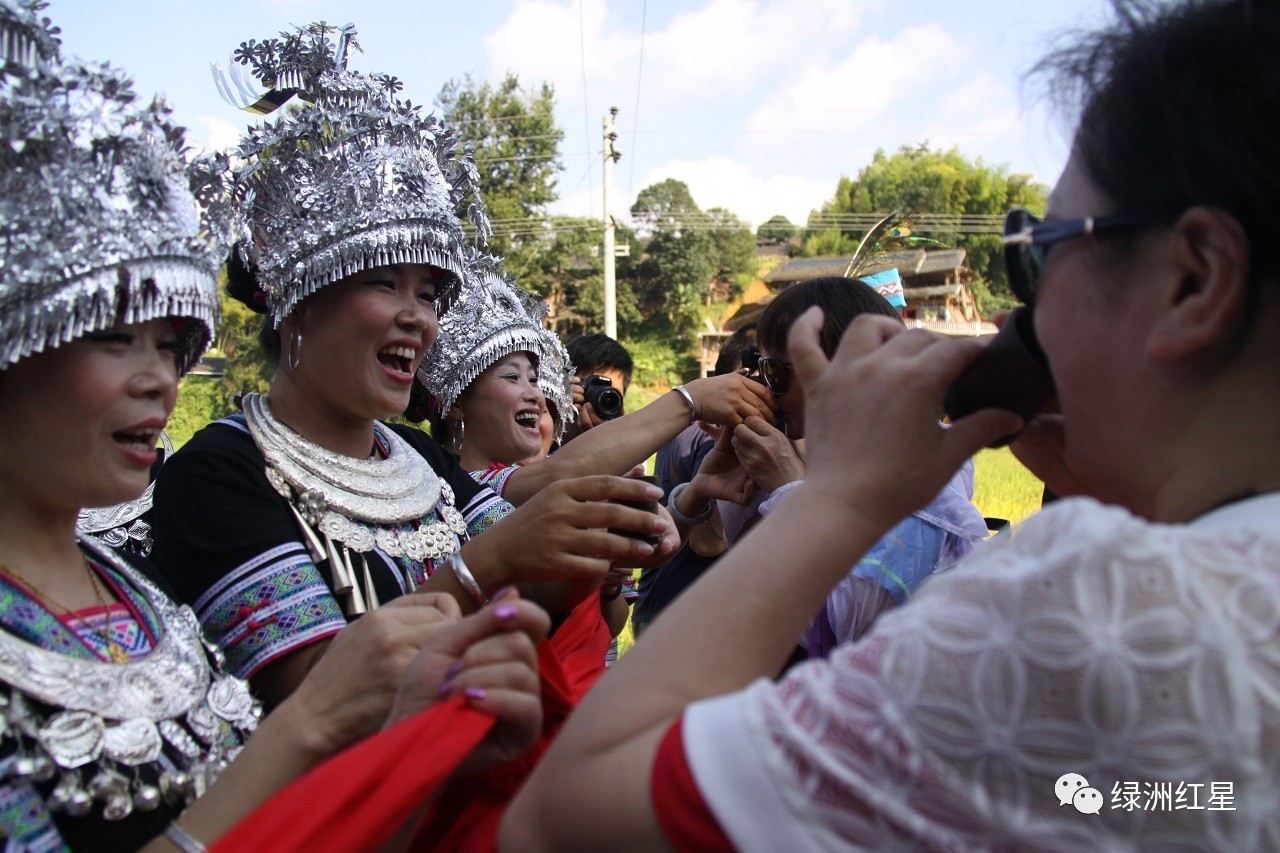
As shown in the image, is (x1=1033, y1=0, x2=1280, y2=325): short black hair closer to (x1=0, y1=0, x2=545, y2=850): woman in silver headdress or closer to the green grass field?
(x1=0, y1=0, x2=545, y2=850): woman in silver headdress

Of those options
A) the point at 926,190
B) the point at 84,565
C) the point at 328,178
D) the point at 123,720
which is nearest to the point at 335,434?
the point at 328,178

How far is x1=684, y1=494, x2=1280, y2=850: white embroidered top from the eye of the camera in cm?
79

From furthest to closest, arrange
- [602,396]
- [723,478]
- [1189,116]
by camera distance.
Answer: [602,396]
[723,478]
[1189,116]

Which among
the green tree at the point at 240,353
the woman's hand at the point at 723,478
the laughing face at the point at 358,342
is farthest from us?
the green tree at the point at 240,353

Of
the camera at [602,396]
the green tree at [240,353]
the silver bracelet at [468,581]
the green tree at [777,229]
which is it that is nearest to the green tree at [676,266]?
the green tree at [777,229]

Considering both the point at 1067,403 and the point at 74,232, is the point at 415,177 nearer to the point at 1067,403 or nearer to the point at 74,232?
the point at 74,232

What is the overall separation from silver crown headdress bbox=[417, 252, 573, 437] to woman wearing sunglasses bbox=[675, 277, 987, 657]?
38.1 inches

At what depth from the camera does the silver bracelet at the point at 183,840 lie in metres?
1.25

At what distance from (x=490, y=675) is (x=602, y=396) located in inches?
124

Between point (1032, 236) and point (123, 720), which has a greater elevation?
point (1032, 236)

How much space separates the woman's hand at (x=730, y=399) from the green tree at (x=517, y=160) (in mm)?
26019

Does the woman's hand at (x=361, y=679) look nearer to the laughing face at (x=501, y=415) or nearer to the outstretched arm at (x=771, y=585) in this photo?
the outstretched arm at (x=771, y=585)

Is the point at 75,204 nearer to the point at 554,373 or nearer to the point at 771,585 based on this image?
the point at 771,585

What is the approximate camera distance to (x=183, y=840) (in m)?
1.27
